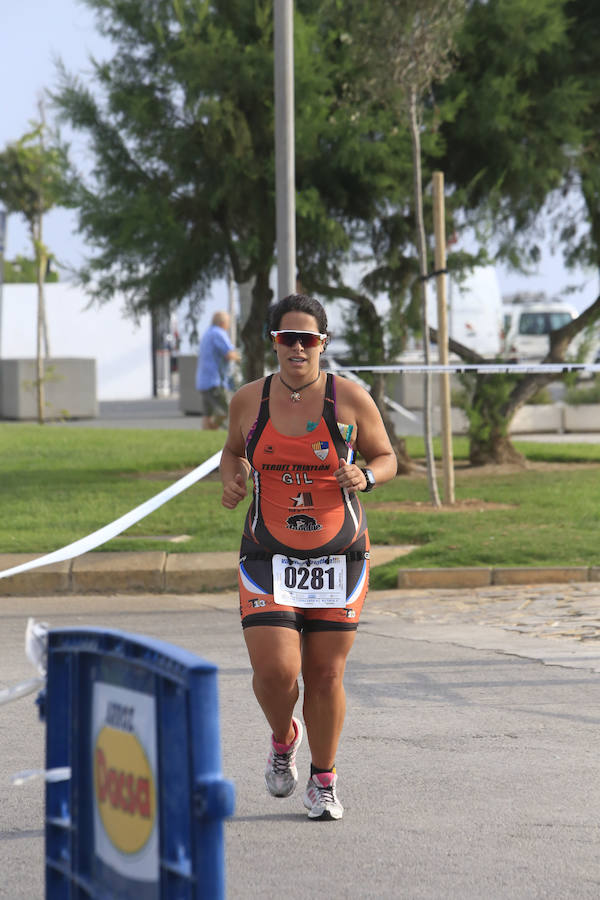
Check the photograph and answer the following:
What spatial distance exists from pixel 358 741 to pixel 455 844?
1.28m

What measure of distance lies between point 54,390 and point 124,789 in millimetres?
25763

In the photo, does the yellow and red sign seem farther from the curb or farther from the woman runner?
the curb

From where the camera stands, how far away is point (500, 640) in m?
7.42

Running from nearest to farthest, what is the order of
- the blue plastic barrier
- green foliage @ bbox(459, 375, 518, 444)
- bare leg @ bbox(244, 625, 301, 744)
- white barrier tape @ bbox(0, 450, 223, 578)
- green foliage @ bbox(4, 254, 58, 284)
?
the blue plastic barrier < bare leg @ bbox(244, 625, 301, 744) < white barrier tape @ bbox(0, 450, 223, 578) < green foliage @ bbox(459, 375, 518, 444) < green foliage @ bbox(4, 254, 58, 284)

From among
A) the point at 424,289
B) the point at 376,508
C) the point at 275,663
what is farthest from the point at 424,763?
the point at 424,289

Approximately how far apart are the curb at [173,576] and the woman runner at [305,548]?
4731 millimetres

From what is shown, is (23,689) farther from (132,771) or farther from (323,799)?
(323,799)

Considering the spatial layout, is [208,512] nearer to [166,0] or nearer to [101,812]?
[166,0]

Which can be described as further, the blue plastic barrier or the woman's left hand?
the woman's left hand

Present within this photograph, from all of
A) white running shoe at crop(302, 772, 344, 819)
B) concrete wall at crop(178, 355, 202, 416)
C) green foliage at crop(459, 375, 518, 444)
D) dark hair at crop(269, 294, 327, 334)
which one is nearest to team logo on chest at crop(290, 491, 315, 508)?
dark hair at crop(269, 294, 327, 334)

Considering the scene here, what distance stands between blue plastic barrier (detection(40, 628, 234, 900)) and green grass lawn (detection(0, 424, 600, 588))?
263 inches

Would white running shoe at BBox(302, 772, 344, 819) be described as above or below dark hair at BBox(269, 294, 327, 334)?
below

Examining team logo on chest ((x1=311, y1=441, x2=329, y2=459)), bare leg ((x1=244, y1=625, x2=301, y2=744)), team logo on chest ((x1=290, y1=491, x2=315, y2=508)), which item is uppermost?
team logo on chest ((x1=311, y1=441, x2=329, y2=459))

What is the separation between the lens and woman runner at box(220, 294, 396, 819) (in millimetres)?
4426
